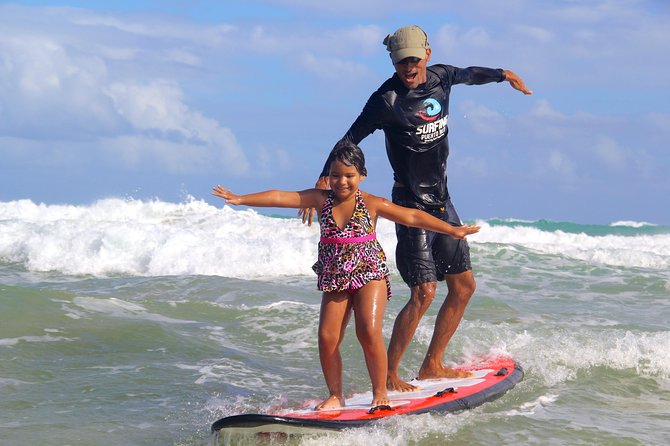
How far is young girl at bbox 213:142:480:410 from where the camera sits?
5078 millimetres

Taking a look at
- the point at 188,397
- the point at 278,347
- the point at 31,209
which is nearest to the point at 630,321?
the point at 278,347

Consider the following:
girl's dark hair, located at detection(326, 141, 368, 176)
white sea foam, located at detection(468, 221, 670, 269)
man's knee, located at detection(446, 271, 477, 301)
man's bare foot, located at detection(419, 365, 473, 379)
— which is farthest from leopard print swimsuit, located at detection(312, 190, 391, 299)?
white sea foam, located at detection(468, 221, 670, 269)

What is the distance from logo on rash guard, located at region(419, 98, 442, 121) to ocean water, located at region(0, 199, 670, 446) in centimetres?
199

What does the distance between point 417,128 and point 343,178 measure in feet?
3.48

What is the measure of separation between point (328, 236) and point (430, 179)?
1.21 metres

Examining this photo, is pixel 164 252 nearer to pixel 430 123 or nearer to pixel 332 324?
pixel 430 123

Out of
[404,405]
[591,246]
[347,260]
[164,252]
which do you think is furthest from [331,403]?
[591,246]

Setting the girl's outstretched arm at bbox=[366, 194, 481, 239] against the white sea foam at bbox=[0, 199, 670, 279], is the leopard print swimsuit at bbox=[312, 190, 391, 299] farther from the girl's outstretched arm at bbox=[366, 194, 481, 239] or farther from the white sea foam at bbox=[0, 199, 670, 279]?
the white sea foam at bbox=[0, 199, 670, 279]

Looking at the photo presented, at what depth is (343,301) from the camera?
203 inches

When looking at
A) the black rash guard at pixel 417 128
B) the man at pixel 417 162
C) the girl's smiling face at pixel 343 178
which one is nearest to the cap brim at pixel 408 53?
the man at pixel 417 162

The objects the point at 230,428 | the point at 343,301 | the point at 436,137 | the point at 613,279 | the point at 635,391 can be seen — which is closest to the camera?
the point at 230,428

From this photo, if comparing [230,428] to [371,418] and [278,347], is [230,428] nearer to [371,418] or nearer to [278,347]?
[371,418]

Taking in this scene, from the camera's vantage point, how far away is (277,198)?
5.07 meters

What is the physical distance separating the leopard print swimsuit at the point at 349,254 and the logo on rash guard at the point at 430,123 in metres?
0.99
